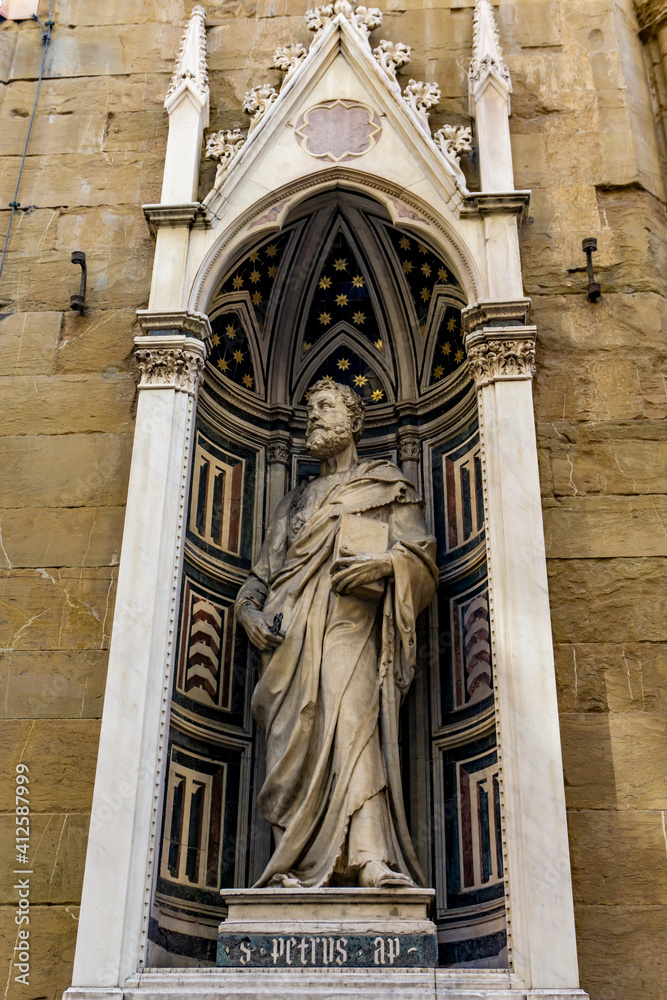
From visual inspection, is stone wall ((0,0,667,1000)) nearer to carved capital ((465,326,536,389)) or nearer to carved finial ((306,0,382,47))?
carved finial ((306,0,382,47))

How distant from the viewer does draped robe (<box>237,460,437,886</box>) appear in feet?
20.6

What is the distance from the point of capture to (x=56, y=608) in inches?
277

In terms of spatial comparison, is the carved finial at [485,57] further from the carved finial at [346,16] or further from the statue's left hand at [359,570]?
the statue's left hand at [359,570]

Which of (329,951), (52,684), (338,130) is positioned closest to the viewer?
(329,951)

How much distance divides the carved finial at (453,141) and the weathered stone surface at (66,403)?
2.45 m

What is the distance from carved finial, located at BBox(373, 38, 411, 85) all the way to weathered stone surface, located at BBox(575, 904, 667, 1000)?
17.6ft

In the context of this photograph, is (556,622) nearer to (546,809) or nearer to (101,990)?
(546,809)

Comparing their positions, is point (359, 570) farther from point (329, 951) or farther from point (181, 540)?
point (329, 951)

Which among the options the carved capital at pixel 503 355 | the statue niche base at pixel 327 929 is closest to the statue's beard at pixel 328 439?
the carved capital at pixel 503 355

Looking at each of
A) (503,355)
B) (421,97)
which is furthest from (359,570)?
(421,97)

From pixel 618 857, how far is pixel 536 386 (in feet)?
9.03

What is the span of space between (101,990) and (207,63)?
6.13m

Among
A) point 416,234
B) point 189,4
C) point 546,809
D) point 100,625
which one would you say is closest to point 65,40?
point 189,4

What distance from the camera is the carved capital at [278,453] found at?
8.06 meters
